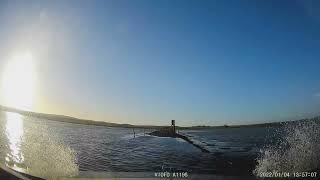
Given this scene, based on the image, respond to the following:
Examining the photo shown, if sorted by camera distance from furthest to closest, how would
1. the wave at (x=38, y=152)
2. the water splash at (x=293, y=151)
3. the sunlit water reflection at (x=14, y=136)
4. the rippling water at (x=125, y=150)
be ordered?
the sunlit water reflection at (x=14, y=136) < the wave at (x=38, y=152) < the rippling water at (x=125, y=150) < the water splash at (x=293, y=151)

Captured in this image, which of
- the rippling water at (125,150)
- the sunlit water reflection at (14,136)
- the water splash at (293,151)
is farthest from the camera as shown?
the sunlit water reflection at (14,136)

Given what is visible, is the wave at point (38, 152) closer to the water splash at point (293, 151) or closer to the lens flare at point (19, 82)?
the lens flare at point (19, 82)

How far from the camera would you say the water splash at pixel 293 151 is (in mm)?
5383

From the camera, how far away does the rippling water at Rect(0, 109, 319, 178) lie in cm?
571

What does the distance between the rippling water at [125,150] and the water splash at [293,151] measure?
0.02 metres

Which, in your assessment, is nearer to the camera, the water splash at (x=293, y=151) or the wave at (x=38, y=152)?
the water splash at (x=293, y=151)

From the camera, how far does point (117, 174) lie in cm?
611

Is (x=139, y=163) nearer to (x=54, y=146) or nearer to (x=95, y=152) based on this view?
(x=95, y=152)

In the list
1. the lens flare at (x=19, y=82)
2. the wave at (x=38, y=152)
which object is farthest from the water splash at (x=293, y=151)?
the lens flare at (x=19, y=82)

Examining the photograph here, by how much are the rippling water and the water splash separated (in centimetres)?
2

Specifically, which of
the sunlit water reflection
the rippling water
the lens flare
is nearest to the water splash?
A: the rippling water

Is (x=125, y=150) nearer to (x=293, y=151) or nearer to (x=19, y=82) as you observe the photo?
(x=19, y=82)

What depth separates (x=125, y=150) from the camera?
6.05 metres

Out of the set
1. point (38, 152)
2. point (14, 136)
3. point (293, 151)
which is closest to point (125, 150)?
point (38, 152)
